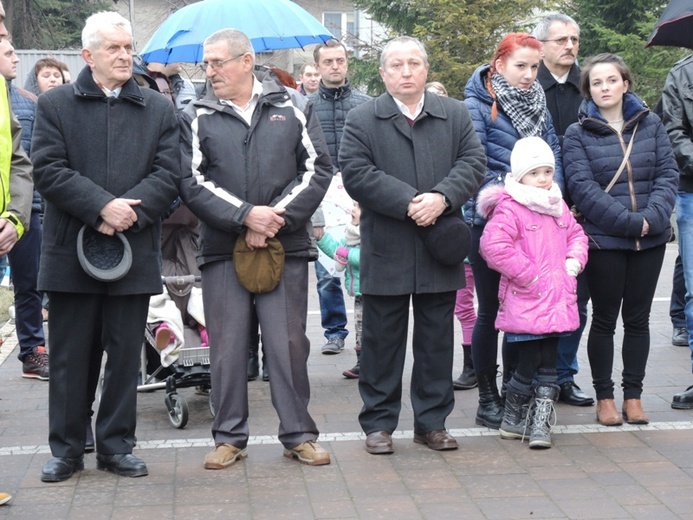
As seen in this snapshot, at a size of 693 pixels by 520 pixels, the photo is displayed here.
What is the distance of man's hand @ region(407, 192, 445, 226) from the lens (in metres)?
5.51

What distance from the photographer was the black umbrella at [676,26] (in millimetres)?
6488

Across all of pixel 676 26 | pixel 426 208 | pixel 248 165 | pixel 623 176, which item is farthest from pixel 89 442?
pixel 676 26

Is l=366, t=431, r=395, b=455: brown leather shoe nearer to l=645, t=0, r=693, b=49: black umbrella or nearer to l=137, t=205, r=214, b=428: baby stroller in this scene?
l=137, t=205, r=214, b=428: baby stroller

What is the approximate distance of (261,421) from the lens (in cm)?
646

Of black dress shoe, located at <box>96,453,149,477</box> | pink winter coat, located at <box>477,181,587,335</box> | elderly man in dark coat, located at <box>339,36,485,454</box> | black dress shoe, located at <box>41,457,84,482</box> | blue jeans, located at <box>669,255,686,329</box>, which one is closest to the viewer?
black dress shoe, located at <box>41,457,84,482</box>

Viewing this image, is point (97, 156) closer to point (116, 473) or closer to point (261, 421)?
point (116, 473)

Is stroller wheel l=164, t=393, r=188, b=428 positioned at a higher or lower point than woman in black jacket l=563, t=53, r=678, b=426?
lower

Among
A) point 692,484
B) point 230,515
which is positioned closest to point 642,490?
point 692,484

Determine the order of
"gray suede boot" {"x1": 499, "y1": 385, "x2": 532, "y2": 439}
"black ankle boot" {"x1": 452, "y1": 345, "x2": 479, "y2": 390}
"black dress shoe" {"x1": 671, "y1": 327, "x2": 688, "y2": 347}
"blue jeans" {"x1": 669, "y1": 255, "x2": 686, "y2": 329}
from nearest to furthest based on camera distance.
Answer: "gray suede boot" {"x1": 499, "y1": 385, "x2": 532, "y2": 439}
"black ankle boot" {"x1": 452, "y1": 345, "x2": 479, "y2": 390}
"black dress shoe" {"x1": 671, "y1": 327, "x2": 688, "y2": 347}
"blue jeans" {"x1": 669, "y1": 255, "x2": 686, "y2": 329}

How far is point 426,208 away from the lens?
5.50 m

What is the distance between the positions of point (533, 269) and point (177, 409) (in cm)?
219

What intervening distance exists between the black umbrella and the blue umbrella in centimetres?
272

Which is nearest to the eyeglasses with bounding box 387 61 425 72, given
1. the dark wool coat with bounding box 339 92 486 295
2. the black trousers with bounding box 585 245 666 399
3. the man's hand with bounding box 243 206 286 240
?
the dark wool coat with bounding box 339 92 486 295

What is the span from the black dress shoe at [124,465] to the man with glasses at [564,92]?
272cm
